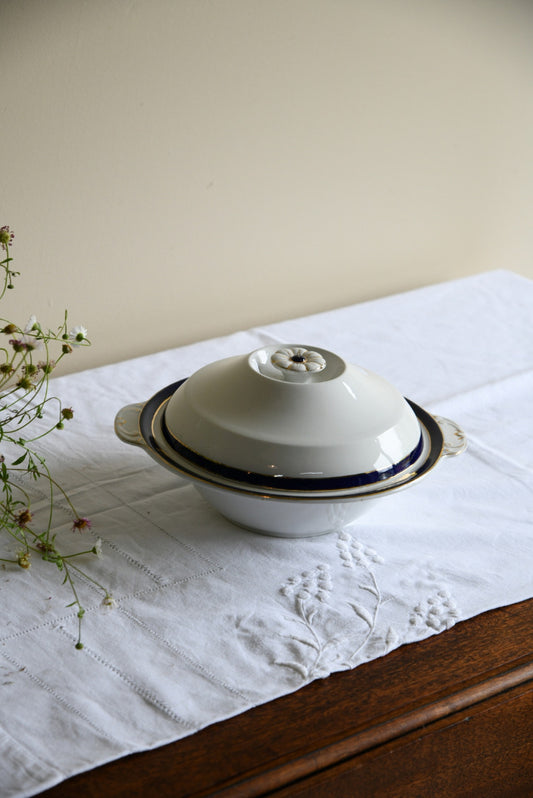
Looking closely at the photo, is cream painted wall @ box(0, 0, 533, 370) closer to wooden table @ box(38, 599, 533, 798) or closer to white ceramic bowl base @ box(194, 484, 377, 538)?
white ceramic bowl base @ box(194, 484, 377, 538)

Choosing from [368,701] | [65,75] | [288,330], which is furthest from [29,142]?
[368,701]

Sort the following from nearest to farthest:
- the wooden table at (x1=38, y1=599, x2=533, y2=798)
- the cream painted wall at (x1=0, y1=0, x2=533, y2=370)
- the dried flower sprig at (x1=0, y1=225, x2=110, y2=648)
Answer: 1. the wooden table at (x1=38, y1=599, x2=533, y2=798)
2. the dried flower sprig at (x1=0, y1=225, x2=110, y2=648)
3. the cream painted wall at (x1=0, y1=0, x2=533, y2=370)

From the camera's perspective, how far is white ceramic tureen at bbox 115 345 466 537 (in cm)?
60

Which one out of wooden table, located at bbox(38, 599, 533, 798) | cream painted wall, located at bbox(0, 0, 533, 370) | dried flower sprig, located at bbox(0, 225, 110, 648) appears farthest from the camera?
cream painted wall, located at bbox(0, 0, 533, 370)

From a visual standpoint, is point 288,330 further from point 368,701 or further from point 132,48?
point 368,701

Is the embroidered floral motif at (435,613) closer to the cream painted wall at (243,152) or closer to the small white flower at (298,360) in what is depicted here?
the small white flower at (298,360)

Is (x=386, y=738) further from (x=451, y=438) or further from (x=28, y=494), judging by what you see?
(x=28, y=494)

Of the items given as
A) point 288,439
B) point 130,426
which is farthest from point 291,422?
point 130,426

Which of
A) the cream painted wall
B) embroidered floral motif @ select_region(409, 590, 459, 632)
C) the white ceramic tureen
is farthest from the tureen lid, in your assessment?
the cream painted wall

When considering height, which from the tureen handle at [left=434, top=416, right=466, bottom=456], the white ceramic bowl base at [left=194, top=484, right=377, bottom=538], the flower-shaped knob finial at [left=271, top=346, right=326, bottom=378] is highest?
the flower-shaped knob finial at [left=271, top=346, right=326, bottom=378]

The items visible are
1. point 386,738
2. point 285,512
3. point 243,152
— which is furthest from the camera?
point 243,152

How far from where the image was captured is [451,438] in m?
0.69

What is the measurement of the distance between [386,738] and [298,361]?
30cm

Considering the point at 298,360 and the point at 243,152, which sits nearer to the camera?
the point at 298,360
